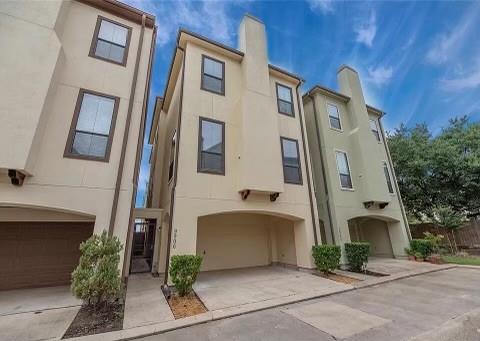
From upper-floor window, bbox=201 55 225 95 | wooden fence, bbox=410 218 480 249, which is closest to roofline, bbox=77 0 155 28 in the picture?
upper-floor window, bbox=201 55 225 95

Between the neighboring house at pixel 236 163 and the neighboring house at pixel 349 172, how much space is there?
1838 millimetres

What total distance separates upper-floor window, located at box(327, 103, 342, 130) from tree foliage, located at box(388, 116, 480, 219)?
7.25m

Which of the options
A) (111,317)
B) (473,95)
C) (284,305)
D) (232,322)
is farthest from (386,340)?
(473,95)

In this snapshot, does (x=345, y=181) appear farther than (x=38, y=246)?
Yes

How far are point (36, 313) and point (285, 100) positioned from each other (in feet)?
38.7

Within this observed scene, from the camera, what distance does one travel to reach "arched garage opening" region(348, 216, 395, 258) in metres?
13.1

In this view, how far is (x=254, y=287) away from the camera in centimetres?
684

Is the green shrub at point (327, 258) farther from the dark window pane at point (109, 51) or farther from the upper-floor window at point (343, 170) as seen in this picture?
the dark window pane at point (109, 51)

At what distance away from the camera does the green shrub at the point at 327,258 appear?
8211 millimetres

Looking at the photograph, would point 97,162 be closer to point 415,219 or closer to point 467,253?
point 467,253

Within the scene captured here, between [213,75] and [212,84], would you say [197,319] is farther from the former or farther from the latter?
[213,75]

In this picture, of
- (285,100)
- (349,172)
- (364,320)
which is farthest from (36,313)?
(349,172)

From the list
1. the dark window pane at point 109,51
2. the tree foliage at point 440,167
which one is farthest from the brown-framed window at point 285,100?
the tree foliage at point 440,167

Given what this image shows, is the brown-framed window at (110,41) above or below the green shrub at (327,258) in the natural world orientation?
above
